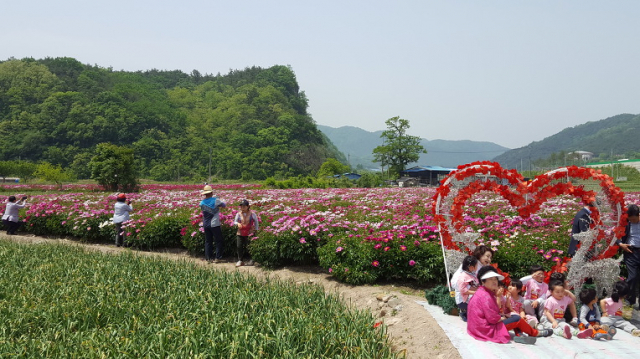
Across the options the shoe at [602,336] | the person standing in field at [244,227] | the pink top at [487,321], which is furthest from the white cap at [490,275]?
the person standing in field at [244,227]

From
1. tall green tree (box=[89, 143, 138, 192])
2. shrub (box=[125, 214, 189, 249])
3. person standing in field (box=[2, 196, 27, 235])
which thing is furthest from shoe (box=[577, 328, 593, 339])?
tall green tree (box=[89, 143, 138, 192])

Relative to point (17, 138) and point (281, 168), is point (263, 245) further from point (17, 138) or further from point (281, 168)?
point (17, 138)

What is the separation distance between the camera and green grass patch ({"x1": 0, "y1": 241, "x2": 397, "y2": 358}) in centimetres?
359

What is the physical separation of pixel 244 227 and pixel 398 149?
54621 mm

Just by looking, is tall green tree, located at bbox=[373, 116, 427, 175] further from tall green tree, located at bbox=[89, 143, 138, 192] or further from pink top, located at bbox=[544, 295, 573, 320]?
pink top, located at bbox=[544, 295, 573, 320]

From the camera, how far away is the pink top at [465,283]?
4.95 meters

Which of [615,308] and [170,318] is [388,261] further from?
[170,318]

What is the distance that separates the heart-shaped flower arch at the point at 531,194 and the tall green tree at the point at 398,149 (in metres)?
54.3

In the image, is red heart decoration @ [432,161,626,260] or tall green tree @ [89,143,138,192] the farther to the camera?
tall green tree @ [89,143,138,192]

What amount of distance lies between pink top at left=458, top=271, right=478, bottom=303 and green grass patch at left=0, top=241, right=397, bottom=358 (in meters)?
1.15

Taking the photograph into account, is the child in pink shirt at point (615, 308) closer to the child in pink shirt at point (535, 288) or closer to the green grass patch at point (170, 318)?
the child in pink shirt at point (535, 288)

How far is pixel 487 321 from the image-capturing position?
14.5 ft

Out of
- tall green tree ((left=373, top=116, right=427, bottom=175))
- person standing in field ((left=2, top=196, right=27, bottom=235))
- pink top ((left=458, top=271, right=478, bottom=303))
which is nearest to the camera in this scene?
Result: pink top ((left=458, top=271, right=478, bottom=303))

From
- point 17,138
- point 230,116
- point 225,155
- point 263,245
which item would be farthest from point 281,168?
point 263,245
